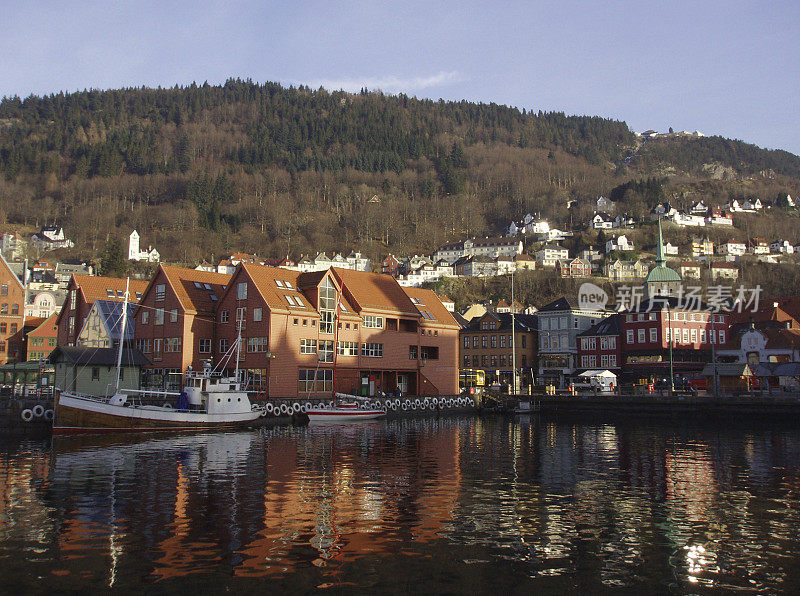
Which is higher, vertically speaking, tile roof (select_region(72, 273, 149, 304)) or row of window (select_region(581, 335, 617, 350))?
tile roof (select_region(72, 273, 149, 304))

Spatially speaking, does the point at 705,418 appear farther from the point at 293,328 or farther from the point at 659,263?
the point at 659,263

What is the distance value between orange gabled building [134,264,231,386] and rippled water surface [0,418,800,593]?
26.4m

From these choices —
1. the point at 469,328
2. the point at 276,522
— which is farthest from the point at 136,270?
the point at 276,522

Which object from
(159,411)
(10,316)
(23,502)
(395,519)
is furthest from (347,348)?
(10,316)

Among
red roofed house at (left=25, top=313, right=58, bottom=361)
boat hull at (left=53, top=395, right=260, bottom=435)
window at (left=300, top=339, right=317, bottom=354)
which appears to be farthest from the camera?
red roofed house at (left=25, top=313, right=58, bottom=361)

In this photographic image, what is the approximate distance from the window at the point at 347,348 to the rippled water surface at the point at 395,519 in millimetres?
28781

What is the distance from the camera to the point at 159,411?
49188 millimetres

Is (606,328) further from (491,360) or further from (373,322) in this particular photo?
(373,322)

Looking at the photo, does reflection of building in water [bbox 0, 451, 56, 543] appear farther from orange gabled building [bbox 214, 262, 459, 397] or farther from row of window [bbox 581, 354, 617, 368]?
row of window [bbox 581, 354, 617, 368]

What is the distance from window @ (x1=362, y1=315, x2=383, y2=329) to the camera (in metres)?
71.8

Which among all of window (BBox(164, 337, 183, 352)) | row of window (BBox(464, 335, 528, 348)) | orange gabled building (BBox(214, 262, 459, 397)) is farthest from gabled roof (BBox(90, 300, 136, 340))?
row of window (BBox(464, 335, 528, 348))

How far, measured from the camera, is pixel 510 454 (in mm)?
38781

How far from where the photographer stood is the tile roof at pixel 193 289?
2680 inches

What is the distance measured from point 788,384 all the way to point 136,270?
143 metres
